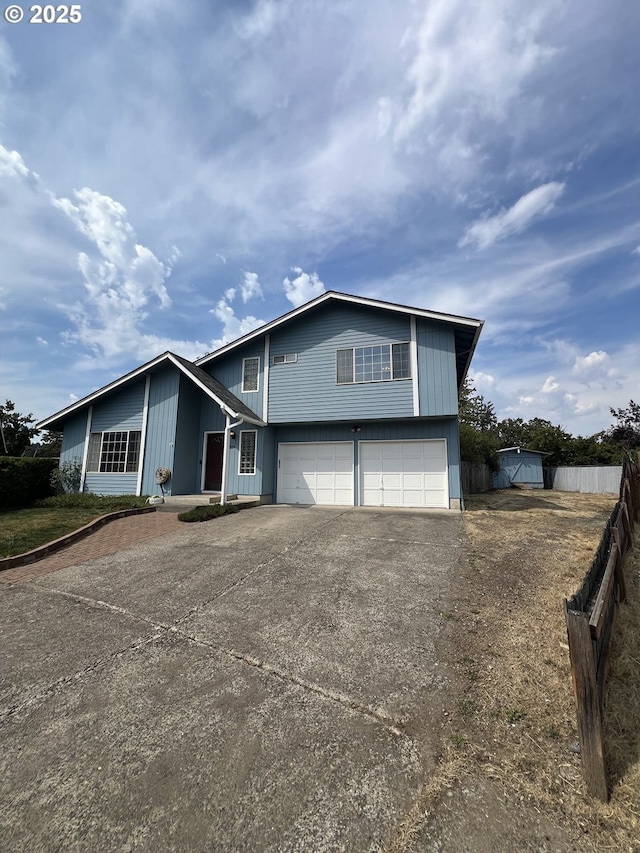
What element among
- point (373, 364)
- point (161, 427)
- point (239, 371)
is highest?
point (239, 371)

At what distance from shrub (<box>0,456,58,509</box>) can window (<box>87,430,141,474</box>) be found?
1.51m

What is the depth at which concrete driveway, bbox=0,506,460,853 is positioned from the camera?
5.85 ft

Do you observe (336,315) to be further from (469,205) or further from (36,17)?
(36,17)

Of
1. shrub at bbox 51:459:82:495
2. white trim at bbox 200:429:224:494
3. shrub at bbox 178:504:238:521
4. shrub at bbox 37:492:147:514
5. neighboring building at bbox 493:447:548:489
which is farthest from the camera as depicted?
neighboring building at bbox 493:447:548:489

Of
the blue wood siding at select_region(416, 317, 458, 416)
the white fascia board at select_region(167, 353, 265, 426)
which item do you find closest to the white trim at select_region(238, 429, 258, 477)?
the white fascia board at select_region(167, 353, 265, 426)

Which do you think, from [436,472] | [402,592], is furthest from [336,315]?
[402,592]

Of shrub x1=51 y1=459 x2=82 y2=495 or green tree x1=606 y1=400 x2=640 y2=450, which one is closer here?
shrub x1=51 y1=459 x2=82 y2=495

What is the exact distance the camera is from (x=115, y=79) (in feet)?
25.7

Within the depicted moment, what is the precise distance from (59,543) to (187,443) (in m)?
6.17

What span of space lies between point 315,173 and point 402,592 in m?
10.4

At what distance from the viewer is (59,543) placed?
723cm

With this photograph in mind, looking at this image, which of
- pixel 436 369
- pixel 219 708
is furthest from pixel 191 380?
pixel 219 708

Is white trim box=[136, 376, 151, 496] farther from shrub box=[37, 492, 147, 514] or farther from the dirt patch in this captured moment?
the dirt patch

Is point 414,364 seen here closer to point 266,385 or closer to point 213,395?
point 266,385
